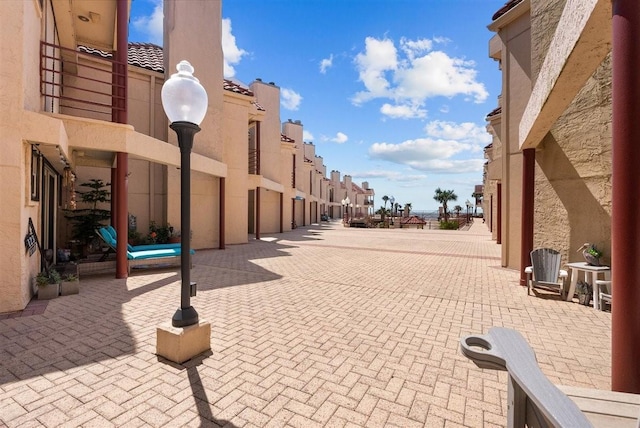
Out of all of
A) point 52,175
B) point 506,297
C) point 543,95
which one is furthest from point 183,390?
point 52,175

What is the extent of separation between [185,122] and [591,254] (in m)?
7.21

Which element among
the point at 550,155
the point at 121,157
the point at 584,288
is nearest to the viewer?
the point at 584,288

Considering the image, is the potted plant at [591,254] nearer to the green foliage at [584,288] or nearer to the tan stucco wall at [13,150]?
the green foliage at [584,288]

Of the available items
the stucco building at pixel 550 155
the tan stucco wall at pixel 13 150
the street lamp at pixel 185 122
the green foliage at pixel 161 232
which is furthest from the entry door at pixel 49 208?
the stucco building at pixel 550 155

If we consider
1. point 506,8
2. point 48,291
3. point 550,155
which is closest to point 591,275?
point 550,155

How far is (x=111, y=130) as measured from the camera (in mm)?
6848

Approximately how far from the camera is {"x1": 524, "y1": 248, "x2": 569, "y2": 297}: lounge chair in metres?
5.95

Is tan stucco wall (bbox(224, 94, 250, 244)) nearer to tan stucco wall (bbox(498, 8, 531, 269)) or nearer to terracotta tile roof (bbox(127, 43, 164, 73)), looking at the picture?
terracotta tile roof (bbox(127, 43, 164, 73))

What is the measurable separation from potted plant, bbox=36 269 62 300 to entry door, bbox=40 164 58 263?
1328 millimetres

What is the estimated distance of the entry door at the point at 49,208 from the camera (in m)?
7.34

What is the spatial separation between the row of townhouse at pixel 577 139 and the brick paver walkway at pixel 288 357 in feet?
4.47

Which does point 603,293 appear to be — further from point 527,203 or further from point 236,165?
point 236,165

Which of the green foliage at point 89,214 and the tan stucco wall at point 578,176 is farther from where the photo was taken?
the green foliage at point 89,214

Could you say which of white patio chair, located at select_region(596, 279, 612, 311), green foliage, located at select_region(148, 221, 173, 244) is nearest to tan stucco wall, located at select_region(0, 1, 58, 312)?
green foliage, located at select_region(148, 221, 173, 244)
